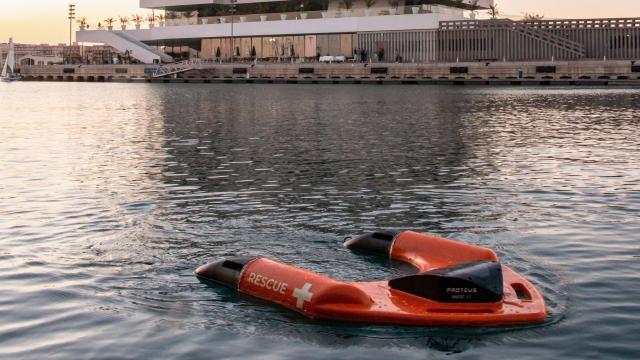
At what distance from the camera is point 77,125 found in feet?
175

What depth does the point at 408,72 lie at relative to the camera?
11788 centimetres

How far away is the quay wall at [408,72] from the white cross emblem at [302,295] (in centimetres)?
9639

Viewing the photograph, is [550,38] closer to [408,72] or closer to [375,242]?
[408,72]

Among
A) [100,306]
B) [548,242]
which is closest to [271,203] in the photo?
[548,242]

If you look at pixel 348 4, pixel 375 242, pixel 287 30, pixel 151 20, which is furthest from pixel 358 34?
pixel 375 242

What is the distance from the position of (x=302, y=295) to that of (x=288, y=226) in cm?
639

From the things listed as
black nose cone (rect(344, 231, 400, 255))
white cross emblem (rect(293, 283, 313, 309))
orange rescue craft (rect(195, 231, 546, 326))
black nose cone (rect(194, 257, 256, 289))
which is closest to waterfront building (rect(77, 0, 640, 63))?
black nose cone (rect(344, 231, 400, 255))

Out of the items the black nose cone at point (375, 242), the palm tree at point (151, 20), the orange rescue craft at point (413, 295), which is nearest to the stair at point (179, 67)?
the palm tree at point (151, 20)

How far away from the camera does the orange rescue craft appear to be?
13609mm

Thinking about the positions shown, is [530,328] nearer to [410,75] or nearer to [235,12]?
[410,75]

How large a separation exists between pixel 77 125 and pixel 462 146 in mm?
24655

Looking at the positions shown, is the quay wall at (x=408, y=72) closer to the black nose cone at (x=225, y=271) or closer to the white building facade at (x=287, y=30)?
the white building facade at (x=287, y=30)

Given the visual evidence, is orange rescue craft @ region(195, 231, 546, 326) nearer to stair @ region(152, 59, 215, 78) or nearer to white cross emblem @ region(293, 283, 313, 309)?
white cross emblem @ region(293, 283, 313, 309)

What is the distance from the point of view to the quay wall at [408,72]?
10638 cm
